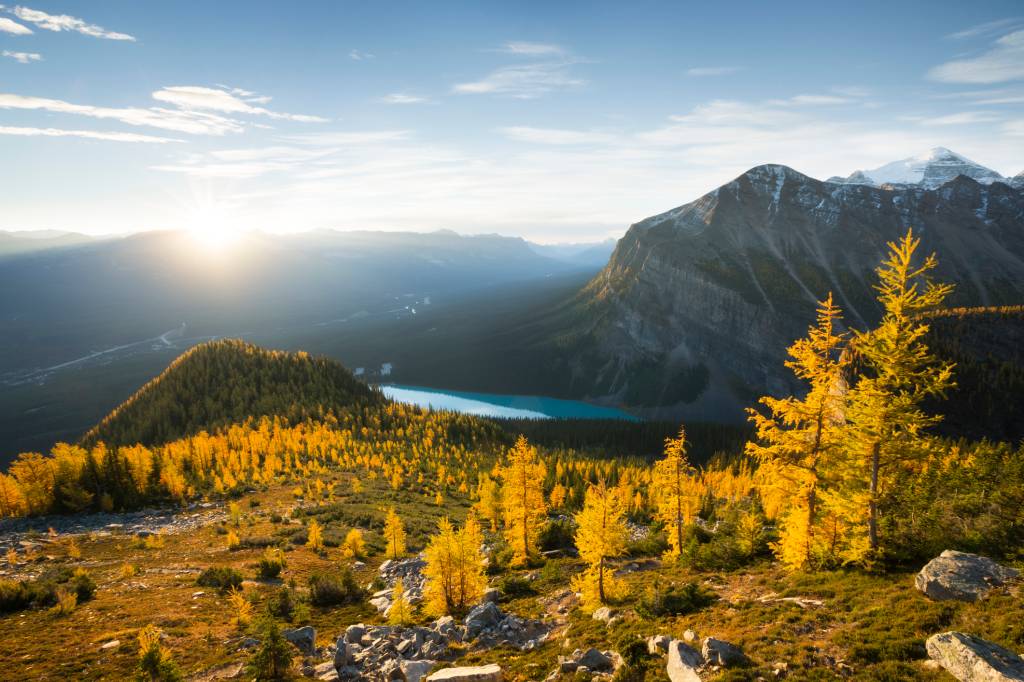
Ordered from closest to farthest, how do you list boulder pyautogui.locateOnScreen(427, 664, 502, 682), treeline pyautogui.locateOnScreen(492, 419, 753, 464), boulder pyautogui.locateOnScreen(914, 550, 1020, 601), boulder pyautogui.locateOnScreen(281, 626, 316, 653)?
boulder pyautogui.locateOnScreen(914, 550, 1020, 601) < boulder pyautogui.locateOnScreen(427, 664, 502, 682) < boulder pyautogui.locateOnScreen(281, 626, 316, 653) < treeline pyautogui.locateOnScreen(492, 419, 753, 464)

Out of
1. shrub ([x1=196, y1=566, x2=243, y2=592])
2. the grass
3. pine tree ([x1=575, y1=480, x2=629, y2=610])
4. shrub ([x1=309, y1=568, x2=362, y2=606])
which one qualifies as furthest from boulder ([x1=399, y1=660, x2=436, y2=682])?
shrub ([x1=196, y1=566, x2=243, y2=592])

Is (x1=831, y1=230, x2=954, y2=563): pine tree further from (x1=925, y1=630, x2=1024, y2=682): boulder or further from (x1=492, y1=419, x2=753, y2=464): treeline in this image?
(x1=492, y1=419, x2=753, y2=464): treeline

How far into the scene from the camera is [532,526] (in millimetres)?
46469

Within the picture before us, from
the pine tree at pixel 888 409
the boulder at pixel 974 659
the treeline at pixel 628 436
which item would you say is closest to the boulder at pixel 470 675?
the boulder at pixel 974 659

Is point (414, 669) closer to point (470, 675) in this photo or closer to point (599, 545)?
point (470, 675)

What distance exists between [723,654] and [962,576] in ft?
33.6

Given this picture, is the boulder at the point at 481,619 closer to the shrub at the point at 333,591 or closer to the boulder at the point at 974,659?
the shrub at the point at 333,591

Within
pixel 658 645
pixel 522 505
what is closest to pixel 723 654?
pixel 658 645

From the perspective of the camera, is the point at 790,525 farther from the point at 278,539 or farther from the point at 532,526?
the point at 278,539

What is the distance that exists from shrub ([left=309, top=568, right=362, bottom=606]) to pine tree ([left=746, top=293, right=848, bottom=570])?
106 ft

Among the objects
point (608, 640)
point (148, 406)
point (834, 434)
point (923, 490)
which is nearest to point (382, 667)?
point (608, 640)

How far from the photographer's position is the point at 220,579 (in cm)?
3641

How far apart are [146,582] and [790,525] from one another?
4709 cm

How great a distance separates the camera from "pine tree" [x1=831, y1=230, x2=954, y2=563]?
22047mm
